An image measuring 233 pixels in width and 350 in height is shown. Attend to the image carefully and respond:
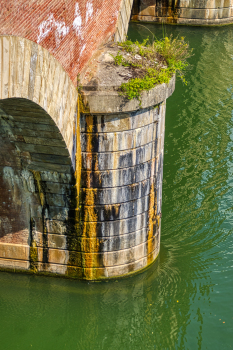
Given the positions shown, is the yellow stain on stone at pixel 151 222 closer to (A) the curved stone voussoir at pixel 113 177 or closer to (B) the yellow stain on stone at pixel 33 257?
(A) the curved stone voussoir at pixel 113 177

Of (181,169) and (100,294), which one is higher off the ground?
(181,169)

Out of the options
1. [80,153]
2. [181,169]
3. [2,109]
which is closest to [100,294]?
[80,153]

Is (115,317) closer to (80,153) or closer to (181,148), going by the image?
(80,153)

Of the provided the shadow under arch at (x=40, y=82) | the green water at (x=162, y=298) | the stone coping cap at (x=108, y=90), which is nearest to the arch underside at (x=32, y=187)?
the shadow under arch at (x=40, y=82)

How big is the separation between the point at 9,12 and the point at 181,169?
6807 mm

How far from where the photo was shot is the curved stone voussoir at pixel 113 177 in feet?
21.0

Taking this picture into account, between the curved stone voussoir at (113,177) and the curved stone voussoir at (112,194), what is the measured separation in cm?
6

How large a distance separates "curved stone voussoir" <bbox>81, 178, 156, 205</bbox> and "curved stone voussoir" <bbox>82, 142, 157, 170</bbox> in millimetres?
329

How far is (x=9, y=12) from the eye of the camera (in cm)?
399

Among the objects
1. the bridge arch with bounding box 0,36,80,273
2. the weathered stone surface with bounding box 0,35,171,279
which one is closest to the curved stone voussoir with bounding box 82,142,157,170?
the weathered stone surface with bounding box 0,35,171,279

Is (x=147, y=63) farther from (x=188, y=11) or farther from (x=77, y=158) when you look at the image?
(x=188, y=11)

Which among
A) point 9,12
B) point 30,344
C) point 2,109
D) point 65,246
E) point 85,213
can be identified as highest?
point 9,12

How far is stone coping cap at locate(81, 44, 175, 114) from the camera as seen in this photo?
5898 mm

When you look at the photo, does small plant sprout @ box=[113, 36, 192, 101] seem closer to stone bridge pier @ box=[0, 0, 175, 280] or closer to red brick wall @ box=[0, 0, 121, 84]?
stone bridge pier @ box=[0, 0, 175, 280]
